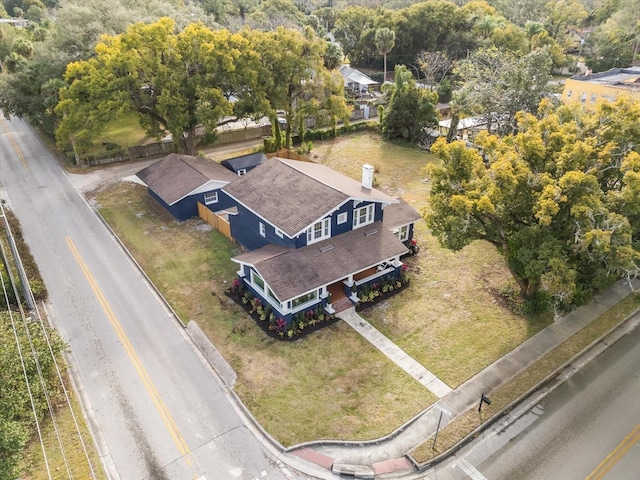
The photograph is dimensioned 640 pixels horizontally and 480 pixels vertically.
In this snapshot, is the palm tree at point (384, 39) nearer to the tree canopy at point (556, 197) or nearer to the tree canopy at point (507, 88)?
the tree canopy at point (507, 88)

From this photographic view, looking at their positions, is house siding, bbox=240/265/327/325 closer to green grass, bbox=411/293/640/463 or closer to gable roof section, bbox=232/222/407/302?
gable roof section, bbox=232/222/407/302

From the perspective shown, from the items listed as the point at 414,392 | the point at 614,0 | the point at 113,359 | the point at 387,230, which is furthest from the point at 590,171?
the point at 614,0

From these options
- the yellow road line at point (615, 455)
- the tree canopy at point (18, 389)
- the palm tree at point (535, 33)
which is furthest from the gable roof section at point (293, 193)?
the palm tree at point (535, 33)

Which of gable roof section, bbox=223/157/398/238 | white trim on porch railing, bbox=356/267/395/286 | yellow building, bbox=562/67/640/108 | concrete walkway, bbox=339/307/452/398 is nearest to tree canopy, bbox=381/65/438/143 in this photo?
yellow building, bbox=562/67/640/108

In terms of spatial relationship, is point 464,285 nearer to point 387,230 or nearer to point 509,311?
point 509,311

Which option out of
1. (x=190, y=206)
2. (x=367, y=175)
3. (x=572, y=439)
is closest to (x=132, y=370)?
(x=190, y=206)

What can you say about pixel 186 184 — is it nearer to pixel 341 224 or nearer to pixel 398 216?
pixel 341 224

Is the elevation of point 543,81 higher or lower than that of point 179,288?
higher
